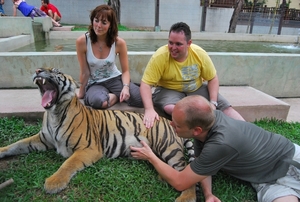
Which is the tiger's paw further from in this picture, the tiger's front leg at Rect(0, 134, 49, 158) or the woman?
the woman

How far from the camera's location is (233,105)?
3.89m

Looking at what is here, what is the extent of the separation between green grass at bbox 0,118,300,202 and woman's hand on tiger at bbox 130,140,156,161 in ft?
0.40

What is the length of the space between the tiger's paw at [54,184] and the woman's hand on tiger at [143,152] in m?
0.73

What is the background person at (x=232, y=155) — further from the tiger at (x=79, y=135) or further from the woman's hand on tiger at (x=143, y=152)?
the tiger at (x=79, y=135)

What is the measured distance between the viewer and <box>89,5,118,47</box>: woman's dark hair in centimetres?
310

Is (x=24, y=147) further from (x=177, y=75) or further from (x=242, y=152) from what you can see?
(x=242, y=152)

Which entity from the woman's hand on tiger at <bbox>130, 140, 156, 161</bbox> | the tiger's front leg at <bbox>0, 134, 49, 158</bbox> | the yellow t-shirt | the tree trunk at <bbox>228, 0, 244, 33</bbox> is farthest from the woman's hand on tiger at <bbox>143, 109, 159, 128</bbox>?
the tree trunk at <bbox>228, 0, 244, 33</bbox>

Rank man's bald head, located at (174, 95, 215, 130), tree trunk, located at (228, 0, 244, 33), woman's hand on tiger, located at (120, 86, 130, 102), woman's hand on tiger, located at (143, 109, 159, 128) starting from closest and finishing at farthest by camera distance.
Answer: 1. man's bald head, located at (174, 95, 215, 130)
2. woman's hand on tiger, located at (143, 109, 159, 128)
3. woman's hand on tiger, located at (120, 86, 130, 102)
4. tree trunk, located at (228, 0, 244, 33)

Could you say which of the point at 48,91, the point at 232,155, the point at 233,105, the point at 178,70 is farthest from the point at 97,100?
the point at 233,105

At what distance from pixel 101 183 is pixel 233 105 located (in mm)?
2395

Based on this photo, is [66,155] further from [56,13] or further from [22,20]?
[56,13]

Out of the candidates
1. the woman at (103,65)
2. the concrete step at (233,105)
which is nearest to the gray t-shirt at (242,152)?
the woman at (103,65)

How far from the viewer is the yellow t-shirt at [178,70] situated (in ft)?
10.4

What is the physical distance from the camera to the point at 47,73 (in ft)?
7.72
